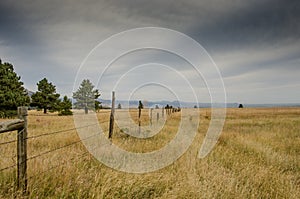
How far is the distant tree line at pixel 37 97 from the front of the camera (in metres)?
24.1

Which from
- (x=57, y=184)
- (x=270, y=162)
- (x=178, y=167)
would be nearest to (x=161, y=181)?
(x=178, y=167)

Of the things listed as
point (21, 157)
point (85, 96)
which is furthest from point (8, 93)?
point (85, 96)

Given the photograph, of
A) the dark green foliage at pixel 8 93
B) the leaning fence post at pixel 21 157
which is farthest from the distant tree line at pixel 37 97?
the leaning fence post at pixel 21 157

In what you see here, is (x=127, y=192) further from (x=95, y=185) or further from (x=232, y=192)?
(x=232, y=192)

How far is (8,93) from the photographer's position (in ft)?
78.6

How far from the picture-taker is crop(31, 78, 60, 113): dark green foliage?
43.1 metres

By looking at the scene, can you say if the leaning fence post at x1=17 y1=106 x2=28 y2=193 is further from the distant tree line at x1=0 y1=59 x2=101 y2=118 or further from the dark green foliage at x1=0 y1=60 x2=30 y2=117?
the dark green foliage at x1=0 y1=60 x2=30 y2=117

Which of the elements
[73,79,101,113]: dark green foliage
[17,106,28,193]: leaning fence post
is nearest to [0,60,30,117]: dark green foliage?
[17,106,28,193]: leaning fence post

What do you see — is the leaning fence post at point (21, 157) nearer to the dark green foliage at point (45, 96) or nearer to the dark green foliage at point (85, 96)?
the dark green foliage at point (45, 96)

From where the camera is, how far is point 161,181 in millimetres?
4758

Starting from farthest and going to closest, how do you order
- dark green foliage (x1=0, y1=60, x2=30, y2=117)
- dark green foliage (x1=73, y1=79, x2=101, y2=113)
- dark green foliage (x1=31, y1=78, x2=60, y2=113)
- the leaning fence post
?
dark green foliage (x1=73, y1=79, x2=101, y2=113)
dark green foliage (x1=31, y1=78, x2=60, y2=113)
dark green foliage (x1=0, y1=60, x2=30, y2=117)
the leaning fence post

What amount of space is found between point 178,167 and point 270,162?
11.3 ft

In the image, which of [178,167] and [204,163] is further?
[204,163]

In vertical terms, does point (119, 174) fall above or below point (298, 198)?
above
